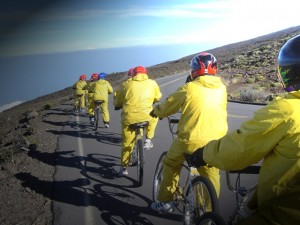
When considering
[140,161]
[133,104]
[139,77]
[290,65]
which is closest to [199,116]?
[290,65]

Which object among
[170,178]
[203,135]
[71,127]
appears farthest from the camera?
[71,127]

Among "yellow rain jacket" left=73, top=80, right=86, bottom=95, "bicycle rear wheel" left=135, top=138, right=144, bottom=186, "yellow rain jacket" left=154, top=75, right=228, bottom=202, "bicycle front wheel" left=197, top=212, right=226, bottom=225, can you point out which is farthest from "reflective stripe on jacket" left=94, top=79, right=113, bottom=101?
"bicycle front wheel" left=197, top=212, right=226, bottom=225

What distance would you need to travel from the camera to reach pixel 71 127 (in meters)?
15.1

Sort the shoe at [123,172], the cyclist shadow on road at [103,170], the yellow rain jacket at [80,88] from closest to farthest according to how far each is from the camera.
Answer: the cyclist shadow on road at [103,170] → the shoe at [123,172] → the yellow rain jacket at [80,88]

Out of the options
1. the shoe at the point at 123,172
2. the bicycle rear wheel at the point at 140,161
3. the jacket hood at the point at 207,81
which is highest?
the jacket hood at the point at 207,81

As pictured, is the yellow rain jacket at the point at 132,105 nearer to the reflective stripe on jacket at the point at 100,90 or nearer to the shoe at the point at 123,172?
the shoe at the point at 123,172

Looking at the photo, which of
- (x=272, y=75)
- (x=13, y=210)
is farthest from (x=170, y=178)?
(x=272, y=75)

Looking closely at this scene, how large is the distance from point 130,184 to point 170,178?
2566 millimetres

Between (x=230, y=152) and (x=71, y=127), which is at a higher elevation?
(x=230, y=152)

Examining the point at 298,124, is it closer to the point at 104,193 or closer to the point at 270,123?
A: the point at 270,123

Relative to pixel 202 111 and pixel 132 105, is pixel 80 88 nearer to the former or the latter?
pixel 132 105

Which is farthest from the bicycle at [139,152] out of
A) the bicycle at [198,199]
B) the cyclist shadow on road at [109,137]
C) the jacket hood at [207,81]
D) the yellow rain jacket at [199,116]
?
the cyclist shadow on road at [109,137]

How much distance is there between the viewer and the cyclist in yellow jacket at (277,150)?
2.20 m

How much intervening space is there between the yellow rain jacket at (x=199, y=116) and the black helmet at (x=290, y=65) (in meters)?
1.73
